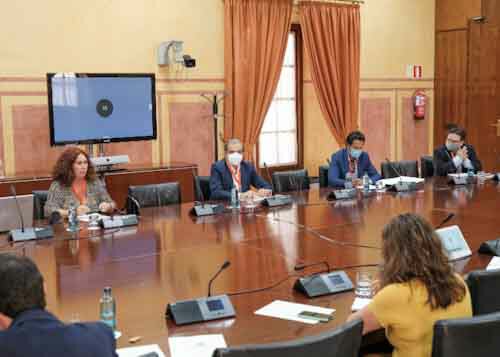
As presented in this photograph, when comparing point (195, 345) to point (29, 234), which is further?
point (29, 234)

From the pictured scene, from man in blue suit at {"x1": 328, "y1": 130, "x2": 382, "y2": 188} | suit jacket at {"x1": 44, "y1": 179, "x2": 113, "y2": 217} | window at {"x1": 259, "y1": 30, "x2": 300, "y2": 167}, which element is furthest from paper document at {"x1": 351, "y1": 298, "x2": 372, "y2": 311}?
window at {"x1": 259, "y1": 30, "x2": 300, "y2": 167}

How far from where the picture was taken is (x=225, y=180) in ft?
19.9

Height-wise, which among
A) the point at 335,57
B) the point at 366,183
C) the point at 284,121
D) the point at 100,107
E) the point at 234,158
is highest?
the point at 335,57

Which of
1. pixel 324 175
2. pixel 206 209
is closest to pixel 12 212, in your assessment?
pixel 206 209

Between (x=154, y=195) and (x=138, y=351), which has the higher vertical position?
(x=154, y=195)

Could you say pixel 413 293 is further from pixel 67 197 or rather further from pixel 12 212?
pixel 67 197

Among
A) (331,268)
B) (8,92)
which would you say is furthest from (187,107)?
(331,268)

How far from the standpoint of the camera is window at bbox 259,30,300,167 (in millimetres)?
8773

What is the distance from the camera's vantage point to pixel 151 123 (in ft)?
24.0

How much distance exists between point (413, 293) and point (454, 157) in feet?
17.1

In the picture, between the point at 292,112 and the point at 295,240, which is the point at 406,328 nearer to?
the point at 295,240

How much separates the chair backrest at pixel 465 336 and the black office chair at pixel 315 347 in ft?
0.90

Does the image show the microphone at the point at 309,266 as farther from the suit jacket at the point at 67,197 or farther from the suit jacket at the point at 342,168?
the suit jacket at the point at 342,168

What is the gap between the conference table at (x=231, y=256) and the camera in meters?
2.64
